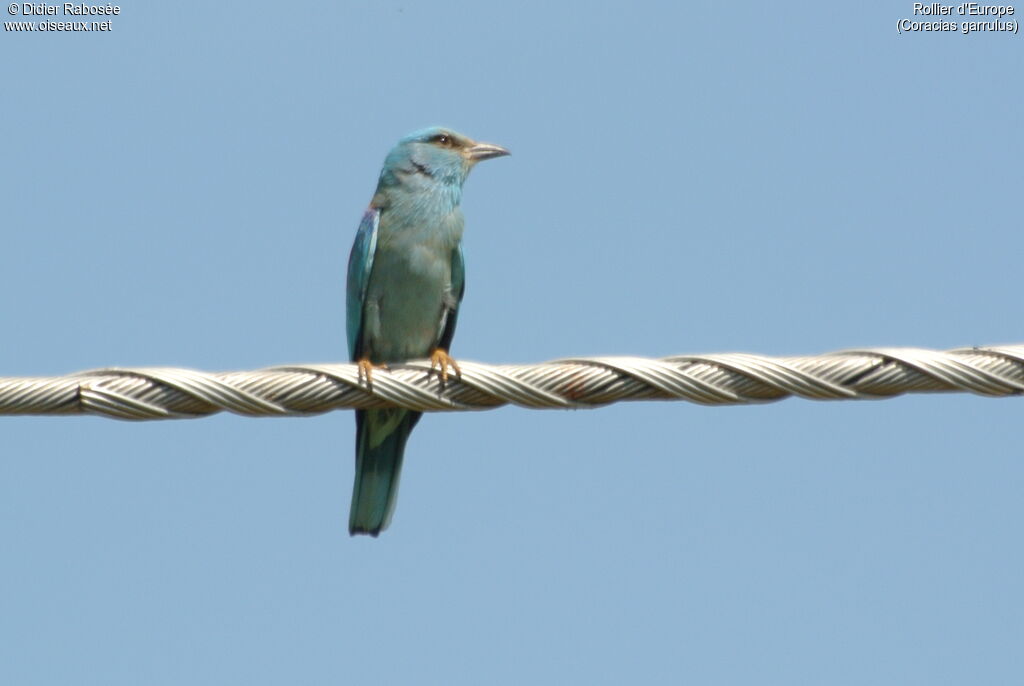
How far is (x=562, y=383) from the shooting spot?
15.2 feet

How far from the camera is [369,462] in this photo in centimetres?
734

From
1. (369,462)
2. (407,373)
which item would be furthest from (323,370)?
(369,462)

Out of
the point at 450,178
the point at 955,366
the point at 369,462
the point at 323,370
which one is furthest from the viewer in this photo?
the point at 450,178

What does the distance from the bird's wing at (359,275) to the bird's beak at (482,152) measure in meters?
0.83

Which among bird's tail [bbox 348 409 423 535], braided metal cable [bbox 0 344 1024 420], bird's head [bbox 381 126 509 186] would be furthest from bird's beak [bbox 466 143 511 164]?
braided metal cable [bbox 0 344 1024 420]

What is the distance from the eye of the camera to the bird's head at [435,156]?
320 inches

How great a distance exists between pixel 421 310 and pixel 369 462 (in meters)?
0.89

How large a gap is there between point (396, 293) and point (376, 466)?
0.96m

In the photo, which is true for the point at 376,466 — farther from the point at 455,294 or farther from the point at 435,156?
the point at 435,156

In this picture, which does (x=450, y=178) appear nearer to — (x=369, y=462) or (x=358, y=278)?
(x=358, y=278)

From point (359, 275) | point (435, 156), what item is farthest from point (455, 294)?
point (435, 156)

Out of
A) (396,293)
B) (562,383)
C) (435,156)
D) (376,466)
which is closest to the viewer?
(562,383)

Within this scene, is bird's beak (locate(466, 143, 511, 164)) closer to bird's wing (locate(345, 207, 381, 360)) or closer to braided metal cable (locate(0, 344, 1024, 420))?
bird's wing (locate(345, 207, 381, 360))

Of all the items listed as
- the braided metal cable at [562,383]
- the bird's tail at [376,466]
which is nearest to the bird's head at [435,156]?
the bird's tail at [376,466]
